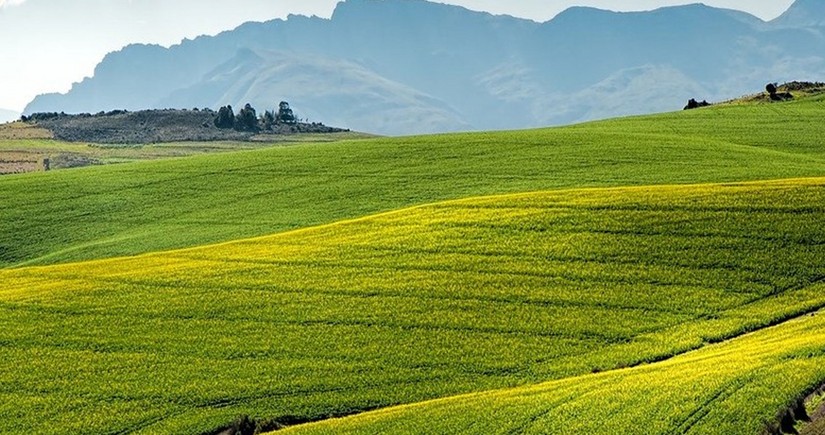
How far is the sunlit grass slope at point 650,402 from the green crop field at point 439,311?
2.7 inches

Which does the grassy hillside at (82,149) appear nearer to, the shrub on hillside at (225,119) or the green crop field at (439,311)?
the shrub on hillside at (225,119)

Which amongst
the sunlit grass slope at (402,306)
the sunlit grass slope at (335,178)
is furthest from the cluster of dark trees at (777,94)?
the sunlit grass slope at (402,306)

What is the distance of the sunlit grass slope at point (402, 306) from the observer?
87.8 ft

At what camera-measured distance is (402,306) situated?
32594 millimetres

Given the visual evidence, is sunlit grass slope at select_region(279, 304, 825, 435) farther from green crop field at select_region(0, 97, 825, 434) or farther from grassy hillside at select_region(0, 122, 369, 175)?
grassy hillside at select_region(0, 122, 369, 175)

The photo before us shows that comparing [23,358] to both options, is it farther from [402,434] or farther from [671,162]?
[671,162]

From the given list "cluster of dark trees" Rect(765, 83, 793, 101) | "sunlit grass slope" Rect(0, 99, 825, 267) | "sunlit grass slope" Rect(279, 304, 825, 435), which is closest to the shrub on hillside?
"sunlit grass slope" Rect(0, 99, 825, 267)

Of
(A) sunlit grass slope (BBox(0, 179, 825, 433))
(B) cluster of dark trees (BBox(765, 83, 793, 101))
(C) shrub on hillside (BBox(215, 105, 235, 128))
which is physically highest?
(B) cluster of dark trees (BBox(765, 83, 793, 101))

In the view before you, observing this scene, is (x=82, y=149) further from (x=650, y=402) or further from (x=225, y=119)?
(x=650, y=402)

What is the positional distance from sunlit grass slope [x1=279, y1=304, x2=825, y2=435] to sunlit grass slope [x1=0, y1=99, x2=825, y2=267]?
2803cm

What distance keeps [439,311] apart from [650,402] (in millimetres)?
11365

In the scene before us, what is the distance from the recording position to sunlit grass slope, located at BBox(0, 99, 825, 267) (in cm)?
5284

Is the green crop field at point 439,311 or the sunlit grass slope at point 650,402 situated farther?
the green crop field at point 439,311

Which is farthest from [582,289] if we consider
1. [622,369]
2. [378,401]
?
[378,401]
